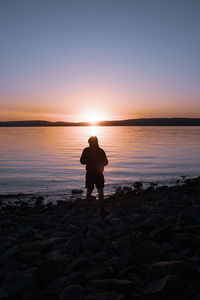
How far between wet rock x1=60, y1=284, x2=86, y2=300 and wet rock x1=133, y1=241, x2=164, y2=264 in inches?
51.8

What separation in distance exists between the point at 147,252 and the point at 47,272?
70.5 inches

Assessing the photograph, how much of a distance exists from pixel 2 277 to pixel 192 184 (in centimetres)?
1481

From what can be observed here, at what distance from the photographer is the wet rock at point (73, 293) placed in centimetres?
365

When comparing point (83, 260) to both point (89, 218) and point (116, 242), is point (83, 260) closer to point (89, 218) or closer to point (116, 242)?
point (116, 242)

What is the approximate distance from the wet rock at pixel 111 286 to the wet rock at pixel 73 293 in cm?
14

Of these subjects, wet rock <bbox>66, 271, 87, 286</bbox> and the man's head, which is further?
the man's head

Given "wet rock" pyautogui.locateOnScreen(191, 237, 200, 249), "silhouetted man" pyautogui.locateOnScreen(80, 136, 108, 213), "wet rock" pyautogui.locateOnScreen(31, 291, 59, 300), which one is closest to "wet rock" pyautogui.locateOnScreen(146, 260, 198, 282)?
"wet rock" pyautogui.locateOnScreen(191, 237, 200, 249)

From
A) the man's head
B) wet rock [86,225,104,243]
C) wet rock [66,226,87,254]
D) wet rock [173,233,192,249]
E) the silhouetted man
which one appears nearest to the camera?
wet rock [173,233,192,249]

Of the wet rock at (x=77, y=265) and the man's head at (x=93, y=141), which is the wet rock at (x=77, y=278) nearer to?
the wet rock at (x=77, y=265)

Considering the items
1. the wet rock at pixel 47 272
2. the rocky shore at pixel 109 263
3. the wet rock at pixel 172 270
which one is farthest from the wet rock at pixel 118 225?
the wet rock at pixel 172 270

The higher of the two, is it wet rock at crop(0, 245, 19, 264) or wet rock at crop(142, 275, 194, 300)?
wet rock at crop(142, 275, 194, 300)

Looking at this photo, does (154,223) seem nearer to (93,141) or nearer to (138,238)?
(138,238)

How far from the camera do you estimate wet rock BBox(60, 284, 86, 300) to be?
365 centimetres

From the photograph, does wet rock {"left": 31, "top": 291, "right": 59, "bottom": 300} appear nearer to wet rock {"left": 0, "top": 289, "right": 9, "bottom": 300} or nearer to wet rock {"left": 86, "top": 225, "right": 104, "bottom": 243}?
wet rock {"left": 0, "top": 289, "right": 9, "bottom": 300}
